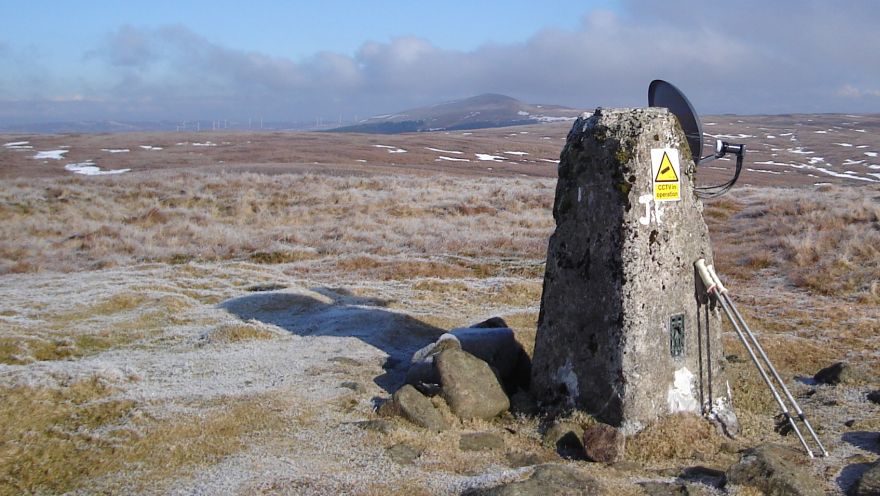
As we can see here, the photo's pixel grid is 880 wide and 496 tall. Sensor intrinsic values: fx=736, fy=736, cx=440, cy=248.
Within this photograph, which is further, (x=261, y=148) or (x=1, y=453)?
(x=261, y=148)

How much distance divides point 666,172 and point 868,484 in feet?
12.3

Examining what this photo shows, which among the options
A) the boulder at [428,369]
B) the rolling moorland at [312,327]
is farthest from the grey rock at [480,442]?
the boulder at [428,369]

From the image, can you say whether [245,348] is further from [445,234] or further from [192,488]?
[445,234]

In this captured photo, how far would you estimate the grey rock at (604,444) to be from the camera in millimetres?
7427

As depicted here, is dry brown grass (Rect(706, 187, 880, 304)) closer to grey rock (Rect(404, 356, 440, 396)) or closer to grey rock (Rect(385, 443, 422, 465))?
grey rock (Rect(404, 356, 440, 396))

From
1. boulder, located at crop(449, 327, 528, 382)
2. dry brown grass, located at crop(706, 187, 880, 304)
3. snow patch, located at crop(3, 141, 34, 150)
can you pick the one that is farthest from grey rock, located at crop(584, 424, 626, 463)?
snow patch, located at crop(3, 141, 34, 150)

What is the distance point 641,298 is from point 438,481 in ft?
10.3

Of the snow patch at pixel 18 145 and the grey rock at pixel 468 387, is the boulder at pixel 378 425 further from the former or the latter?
the snow patch at pixel 18 145

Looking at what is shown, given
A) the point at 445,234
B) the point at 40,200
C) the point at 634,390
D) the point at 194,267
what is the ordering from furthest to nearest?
the point at 40,200 → the point at 445,234 → the point at 194,267 → the point at 634,390

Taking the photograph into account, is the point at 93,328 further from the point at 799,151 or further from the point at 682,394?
the point at 799,151

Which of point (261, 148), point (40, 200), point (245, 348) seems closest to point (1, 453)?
point (245, 348)

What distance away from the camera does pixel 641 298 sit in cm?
821

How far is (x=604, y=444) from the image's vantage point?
7.50m

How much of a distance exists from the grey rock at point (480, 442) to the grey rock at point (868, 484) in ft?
10.8
